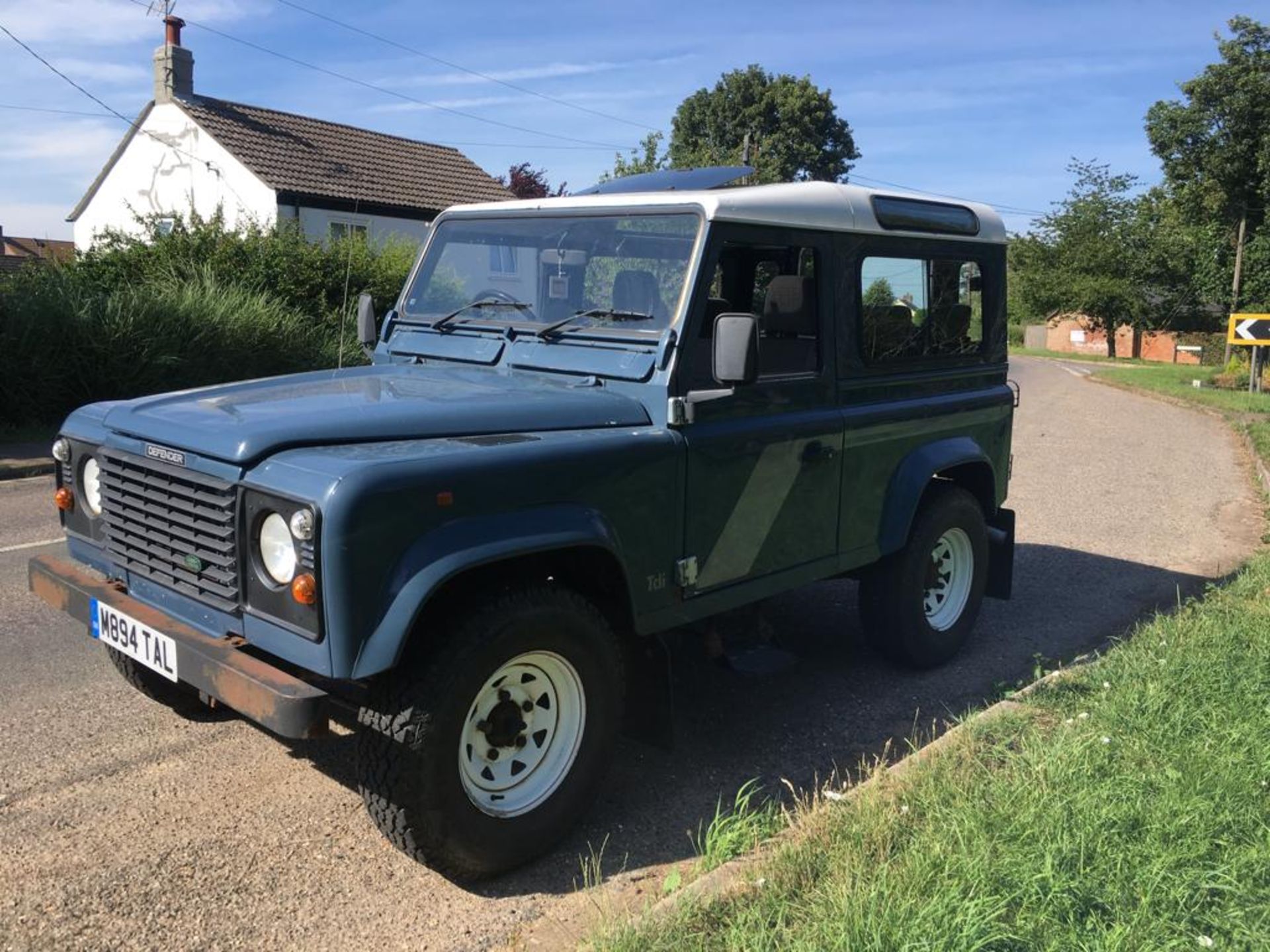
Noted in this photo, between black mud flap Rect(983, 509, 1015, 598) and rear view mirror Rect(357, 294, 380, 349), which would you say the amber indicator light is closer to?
rear view mirror Rect(357, 294, 380, 349)

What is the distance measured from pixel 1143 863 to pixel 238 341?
13231mm

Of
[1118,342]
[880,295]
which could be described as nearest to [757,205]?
[880,295]

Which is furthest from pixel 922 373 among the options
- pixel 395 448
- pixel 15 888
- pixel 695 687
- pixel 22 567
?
pixel 22 567

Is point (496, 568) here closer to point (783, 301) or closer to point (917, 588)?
point (783, 301)

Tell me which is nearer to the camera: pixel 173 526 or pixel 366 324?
pixel 173 526

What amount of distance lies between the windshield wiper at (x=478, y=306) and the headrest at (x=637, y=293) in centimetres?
43

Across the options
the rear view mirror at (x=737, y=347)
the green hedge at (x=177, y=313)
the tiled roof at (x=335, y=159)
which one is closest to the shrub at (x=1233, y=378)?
the tiled roof at (x=335, y=159)

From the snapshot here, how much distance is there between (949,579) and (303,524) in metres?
3.70

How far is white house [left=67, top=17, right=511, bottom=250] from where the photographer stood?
79.6ft

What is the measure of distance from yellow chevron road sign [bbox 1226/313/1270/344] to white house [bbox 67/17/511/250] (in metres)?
16.7

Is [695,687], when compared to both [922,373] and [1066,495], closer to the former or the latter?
[922,373]

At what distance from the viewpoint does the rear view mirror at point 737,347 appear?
3.51 meters

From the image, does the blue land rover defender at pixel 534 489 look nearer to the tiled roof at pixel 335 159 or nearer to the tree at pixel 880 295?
the tree at pixel 880 295

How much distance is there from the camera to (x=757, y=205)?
3973 millimetres
